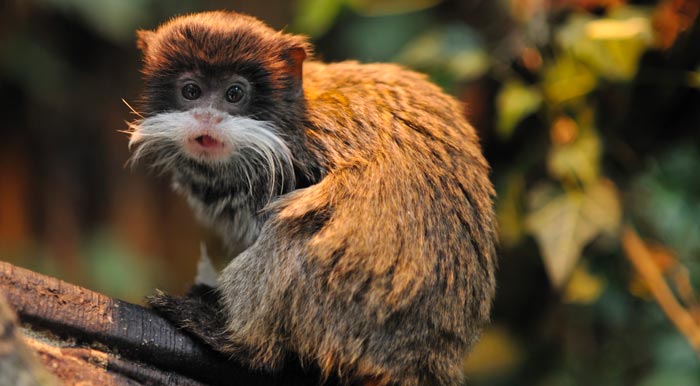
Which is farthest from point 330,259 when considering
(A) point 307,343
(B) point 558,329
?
(B) point 558,329

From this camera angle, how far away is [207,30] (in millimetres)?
2662

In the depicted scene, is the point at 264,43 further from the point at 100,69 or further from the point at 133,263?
the point at 100,69

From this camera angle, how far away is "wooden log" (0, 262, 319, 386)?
2.22 meters

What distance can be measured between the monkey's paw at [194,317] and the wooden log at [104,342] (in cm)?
3

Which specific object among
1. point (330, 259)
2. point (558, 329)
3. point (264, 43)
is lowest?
point (558, 329)

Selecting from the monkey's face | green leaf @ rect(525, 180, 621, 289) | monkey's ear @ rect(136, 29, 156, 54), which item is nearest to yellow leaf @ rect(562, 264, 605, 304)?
green leaf @ rect(525, 180, 621, 289)

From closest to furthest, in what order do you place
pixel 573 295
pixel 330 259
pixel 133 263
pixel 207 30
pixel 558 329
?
pixel 330 259 < pixel 207 30 < pixel 573 295 < pixel 558 329 < pixel 133 263

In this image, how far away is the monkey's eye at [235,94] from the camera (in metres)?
2.71

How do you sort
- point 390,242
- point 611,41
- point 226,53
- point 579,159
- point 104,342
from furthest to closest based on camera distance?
point 579,159
point 611,41
point 226,53
point 390,242
point 104,342

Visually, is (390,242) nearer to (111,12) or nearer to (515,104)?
(515,104)

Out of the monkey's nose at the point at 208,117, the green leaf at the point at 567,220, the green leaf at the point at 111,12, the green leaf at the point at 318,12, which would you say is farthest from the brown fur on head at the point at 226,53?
the green leaf at the point at 111,12

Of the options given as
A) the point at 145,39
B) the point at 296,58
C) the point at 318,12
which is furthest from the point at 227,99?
the point at 318,12

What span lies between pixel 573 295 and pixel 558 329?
671 millimetres

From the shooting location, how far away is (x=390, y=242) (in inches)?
97.2
